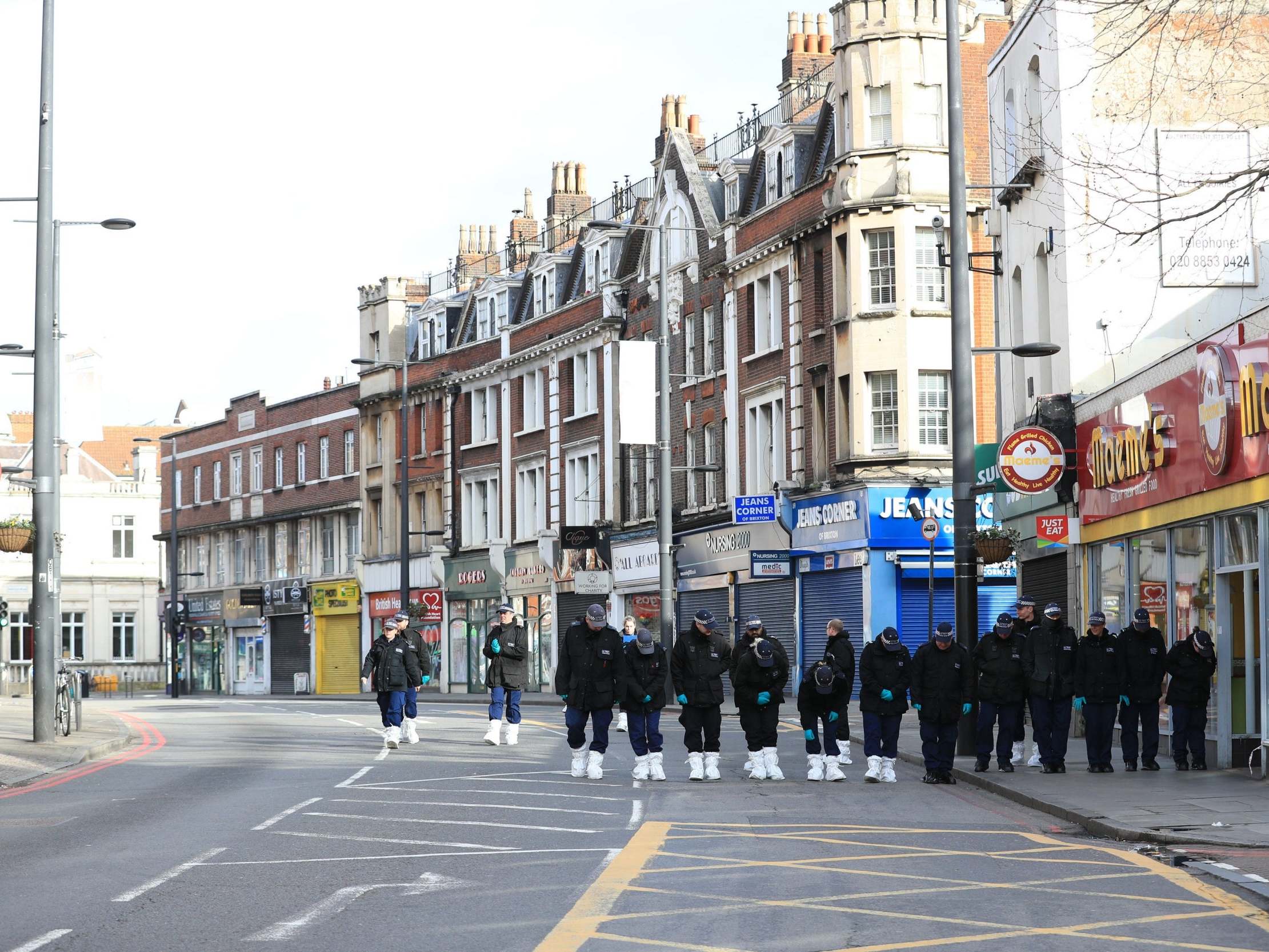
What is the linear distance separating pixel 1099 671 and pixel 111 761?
40.3 ft

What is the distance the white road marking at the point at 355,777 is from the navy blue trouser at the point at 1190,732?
872 centimetres

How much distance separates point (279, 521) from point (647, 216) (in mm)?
27197

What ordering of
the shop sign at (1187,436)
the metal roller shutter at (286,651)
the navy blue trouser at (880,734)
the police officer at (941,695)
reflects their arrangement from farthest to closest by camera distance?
the metal roller shutter at (286,651), the police officer at (941,695), the navy blue trouser at (880,734), the shop sign at (1187,436)

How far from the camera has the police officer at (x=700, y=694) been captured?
1922cm

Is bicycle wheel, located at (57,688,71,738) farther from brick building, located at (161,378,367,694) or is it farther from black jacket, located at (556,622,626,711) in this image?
brick building, located at (161,378,367,694)

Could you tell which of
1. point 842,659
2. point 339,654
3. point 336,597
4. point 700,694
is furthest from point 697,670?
point 339,654

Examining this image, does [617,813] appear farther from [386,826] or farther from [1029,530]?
[1029,530]

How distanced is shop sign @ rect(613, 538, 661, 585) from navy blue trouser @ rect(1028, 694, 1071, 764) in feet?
93.5

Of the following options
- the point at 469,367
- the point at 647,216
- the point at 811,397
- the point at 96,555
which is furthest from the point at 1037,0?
the point at 96,555

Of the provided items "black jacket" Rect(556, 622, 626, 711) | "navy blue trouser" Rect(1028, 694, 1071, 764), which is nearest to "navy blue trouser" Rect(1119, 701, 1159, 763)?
"navy blue trouser" Rect(1028, 694, 1071, 764)

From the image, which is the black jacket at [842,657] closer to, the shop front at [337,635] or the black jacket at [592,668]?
the black jacket at [592,668]

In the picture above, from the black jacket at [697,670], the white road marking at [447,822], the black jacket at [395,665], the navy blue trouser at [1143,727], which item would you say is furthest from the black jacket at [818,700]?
the black jacket at [395,665]

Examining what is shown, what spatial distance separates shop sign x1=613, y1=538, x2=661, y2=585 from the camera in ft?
161

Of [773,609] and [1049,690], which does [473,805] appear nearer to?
[1049,690]
